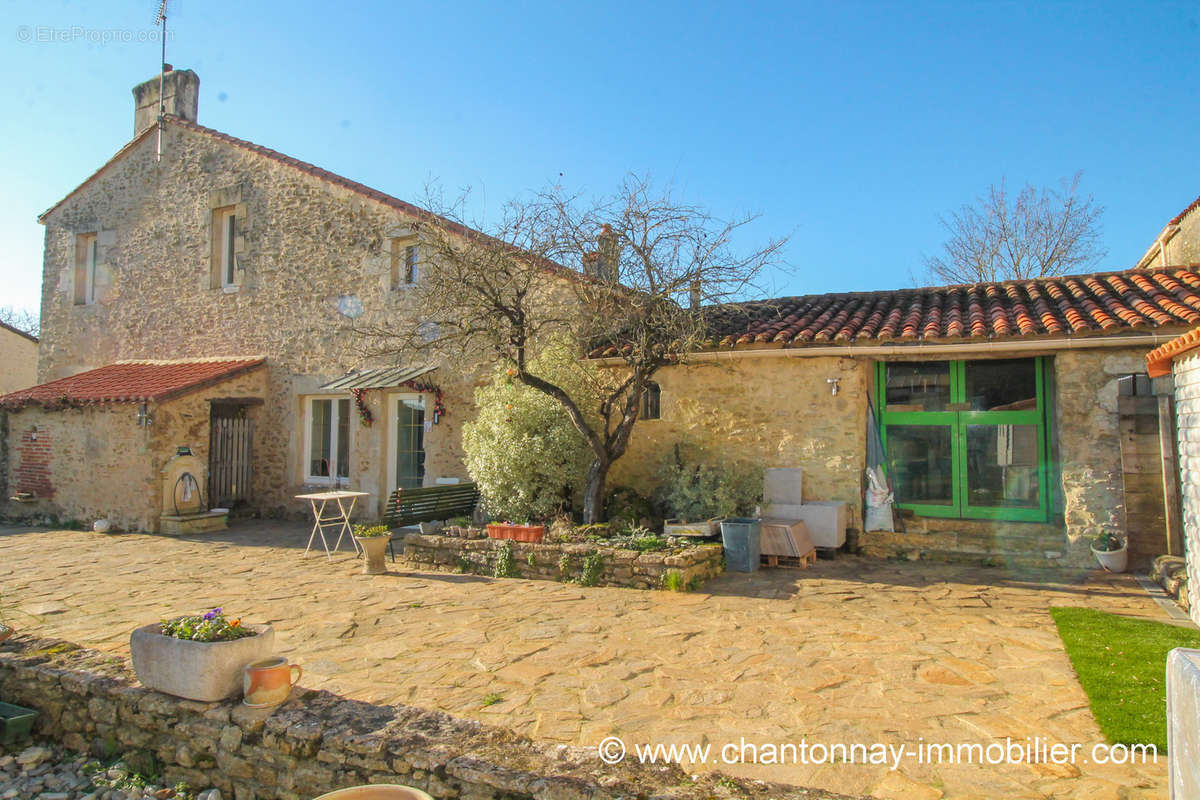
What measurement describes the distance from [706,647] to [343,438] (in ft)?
30.1

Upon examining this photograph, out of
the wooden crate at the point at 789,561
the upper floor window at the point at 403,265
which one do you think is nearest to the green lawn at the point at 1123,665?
the wooden crate at the point at 789,561

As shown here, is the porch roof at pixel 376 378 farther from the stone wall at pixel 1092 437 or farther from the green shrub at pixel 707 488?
the stone wall at pixel 1092 437

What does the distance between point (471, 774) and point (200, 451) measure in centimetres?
1065

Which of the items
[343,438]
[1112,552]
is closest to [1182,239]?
[1112,552]

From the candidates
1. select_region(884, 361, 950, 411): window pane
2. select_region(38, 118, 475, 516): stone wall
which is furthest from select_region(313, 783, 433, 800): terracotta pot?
select_region(38, 118, 475, 516): stone wall

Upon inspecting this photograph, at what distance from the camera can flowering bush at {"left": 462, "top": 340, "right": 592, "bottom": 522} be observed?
9.07 meters

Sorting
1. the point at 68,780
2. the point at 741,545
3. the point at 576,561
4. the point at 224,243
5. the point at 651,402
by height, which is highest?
the point at 224,243

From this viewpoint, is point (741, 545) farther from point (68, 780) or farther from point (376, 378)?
point (376, 378)

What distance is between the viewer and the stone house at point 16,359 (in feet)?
64.0

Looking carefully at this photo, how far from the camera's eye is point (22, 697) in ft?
17.1

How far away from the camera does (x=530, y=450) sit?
355 inches

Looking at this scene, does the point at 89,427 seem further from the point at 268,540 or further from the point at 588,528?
the point at 588,528

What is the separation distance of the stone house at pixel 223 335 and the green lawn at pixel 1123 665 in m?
8.23

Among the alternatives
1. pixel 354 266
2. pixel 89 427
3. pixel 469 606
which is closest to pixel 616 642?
pixel 469 606
